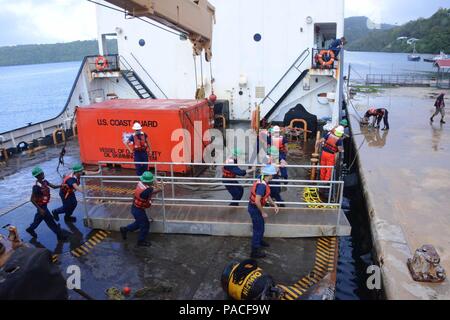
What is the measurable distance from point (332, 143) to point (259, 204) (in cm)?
338

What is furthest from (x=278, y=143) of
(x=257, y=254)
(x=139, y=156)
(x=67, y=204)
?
(x=67, y=204)

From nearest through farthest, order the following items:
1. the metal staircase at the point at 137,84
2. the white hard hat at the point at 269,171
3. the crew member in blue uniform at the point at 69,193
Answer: the white hard hat at the point at 269,171, the crew member in blue uniform at the point at 69,193, the metal staircase at the point at 137,84

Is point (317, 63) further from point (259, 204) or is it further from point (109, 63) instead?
point (259, 204)

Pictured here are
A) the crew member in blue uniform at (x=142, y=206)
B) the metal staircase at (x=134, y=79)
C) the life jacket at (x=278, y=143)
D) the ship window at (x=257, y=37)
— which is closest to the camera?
the crew member in blue uniform at (x=142, y=206)

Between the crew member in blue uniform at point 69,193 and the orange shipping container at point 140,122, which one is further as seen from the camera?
the orange shipping container at point 140,122

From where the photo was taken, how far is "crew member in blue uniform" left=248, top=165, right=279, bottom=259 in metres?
5.89

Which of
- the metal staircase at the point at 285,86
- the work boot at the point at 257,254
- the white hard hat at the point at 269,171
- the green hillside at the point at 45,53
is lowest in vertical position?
the work boot at the point at 257,254

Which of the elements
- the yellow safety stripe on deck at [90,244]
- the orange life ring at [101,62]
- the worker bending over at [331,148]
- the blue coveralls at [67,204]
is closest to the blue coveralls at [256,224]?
the yellow safety stripe on deck at [90,244]

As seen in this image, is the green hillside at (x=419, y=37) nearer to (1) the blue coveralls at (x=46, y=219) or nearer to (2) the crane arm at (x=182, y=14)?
(2) the crane arm at (x=182, y=14)

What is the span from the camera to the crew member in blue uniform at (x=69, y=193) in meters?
7.18

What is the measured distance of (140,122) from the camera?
10.2 metres

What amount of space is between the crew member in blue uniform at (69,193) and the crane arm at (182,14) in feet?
10.6
